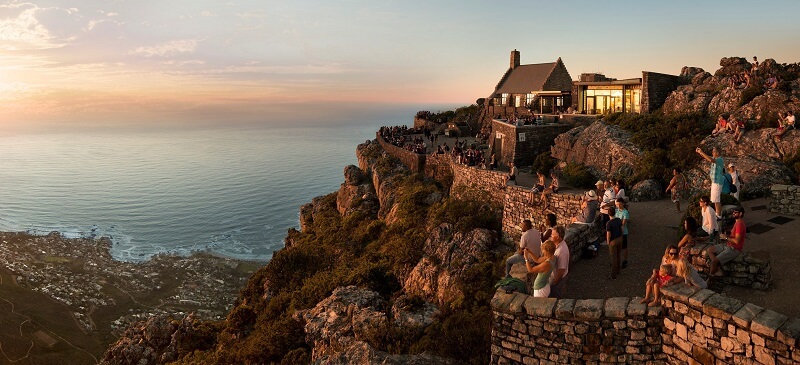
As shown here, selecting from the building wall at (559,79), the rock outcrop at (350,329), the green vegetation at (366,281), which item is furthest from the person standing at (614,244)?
the building wall at (559,79)

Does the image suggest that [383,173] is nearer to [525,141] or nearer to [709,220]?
[525,141]

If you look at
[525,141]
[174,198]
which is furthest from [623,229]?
[174,198]

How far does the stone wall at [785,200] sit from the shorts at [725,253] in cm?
740

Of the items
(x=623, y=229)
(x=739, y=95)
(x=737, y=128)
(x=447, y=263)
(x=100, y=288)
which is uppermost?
(x=739, y=95)

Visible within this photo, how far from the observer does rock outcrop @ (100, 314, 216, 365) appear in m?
25.0

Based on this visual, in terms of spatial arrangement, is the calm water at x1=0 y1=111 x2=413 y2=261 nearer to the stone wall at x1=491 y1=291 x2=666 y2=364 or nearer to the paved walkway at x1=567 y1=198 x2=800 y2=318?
the paved walkway at x1=567 y1=198 x2=800 y2=318

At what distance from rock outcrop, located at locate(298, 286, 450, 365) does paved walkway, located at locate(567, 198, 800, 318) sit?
407 centimetres

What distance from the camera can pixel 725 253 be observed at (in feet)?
31.0

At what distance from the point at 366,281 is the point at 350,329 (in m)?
6.30

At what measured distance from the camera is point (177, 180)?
124 m

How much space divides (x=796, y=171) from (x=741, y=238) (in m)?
12.4

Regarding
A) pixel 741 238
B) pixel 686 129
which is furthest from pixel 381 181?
pixel 741 238

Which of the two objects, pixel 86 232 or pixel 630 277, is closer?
pixel 630 277

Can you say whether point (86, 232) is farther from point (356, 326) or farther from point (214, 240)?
point (356, 326)
